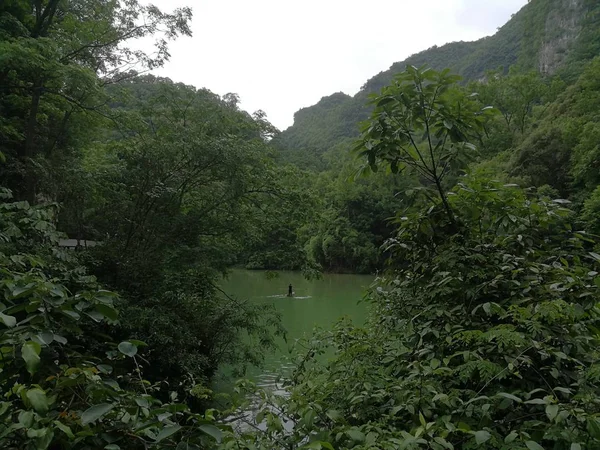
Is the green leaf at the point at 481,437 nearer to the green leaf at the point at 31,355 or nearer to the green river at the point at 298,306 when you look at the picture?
the green leaf at the point at 31,355

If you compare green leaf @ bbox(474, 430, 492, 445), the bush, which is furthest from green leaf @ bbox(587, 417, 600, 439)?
green leaf @ bbox(474, 430, 492, 445)

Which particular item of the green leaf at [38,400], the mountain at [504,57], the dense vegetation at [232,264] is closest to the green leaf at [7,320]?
the dense vegetation at [232,264]

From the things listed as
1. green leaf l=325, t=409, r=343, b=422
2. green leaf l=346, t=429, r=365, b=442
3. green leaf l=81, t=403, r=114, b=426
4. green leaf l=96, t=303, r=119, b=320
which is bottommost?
green leaf l=325, t=409, r=343, b=422

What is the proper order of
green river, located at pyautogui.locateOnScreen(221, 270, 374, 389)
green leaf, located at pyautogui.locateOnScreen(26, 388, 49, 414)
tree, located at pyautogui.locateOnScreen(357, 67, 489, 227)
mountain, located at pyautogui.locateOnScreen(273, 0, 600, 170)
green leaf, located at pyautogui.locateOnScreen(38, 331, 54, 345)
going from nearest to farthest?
green leaf, located at pyautogui.locateOnScreen(26, 388, 49, 414) → green leaf, located at pyautogui.locateOnScreen(38, 331, 54, 345) → tree, located at pyautogui.locateOnScreen(357, 67, 489, 227) → green river, located at pyautogui.locateOnScreen(221, 270, 374, 389) → mountain, located at pyautogui.locateOnScreen(273, 0, 600, 170)

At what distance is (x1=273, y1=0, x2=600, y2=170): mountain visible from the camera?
37406mm

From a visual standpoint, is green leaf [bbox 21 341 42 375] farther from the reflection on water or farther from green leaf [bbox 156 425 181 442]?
the reflection on water

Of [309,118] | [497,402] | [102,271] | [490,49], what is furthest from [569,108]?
[309,118]

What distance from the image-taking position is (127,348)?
1023 mm

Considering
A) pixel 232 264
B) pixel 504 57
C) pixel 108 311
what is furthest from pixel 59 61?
pixel 504 57

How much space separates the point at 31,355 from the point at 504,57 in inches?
2899

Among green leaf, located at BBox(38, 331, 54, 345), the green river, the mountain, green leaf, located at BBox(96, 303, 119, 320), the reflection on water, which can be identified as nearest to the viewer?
green leaf, located at BBox(38, 331, 54, 345)

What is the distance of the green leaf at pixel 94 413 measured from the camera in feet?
2.79

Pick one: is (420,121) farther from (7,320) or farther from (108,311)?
(7,320)

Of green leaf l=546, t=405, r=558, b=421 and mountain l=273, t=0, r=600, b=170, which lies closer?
green leaf l=546, t=405, r=558, b=421
